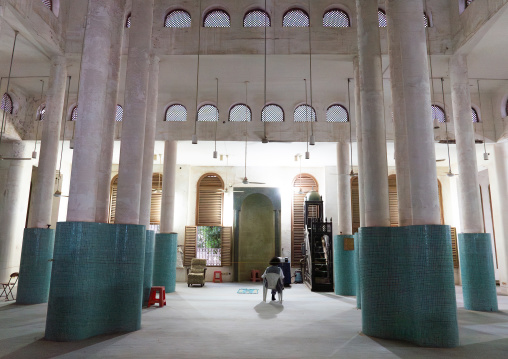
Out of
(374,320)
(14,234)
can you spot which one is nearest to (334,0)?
(374,320)

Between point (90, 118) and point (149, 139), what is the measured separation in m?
3.95

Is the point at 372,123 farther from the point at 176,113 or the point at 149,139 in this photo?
the point at 176,113

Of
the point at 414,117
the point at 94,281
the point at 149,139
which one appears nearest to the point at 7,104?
the point at 149,139

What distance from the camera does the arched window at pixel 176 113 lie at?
43.6 feet

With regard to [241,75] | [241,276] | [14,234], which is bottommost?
[241,276]

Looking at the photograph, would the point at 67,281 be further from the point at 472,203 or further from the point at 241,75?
the point at 472,203

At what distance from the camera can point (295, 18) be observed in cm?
1099

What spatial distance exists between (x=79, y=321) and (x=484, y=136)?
532 inches

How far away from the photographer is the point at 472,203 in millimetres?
9344

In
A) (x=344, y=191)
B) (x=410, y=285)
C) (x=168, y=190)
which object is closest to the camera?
(x=410, y=285)

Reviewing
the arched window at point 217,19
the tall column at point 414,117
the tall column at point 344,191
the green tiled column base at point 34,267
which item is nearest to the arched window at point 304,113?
the tall column at point 344,191

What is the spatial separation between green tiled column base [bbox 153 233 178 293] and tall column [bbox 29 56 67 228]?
3409 millimetres

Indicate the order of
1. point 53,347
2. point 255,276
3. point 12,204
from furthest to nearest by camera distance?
point 255,276, point 12,204, point 53,347

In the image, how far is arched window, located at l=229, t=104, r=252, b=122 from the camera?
43.5 ft
